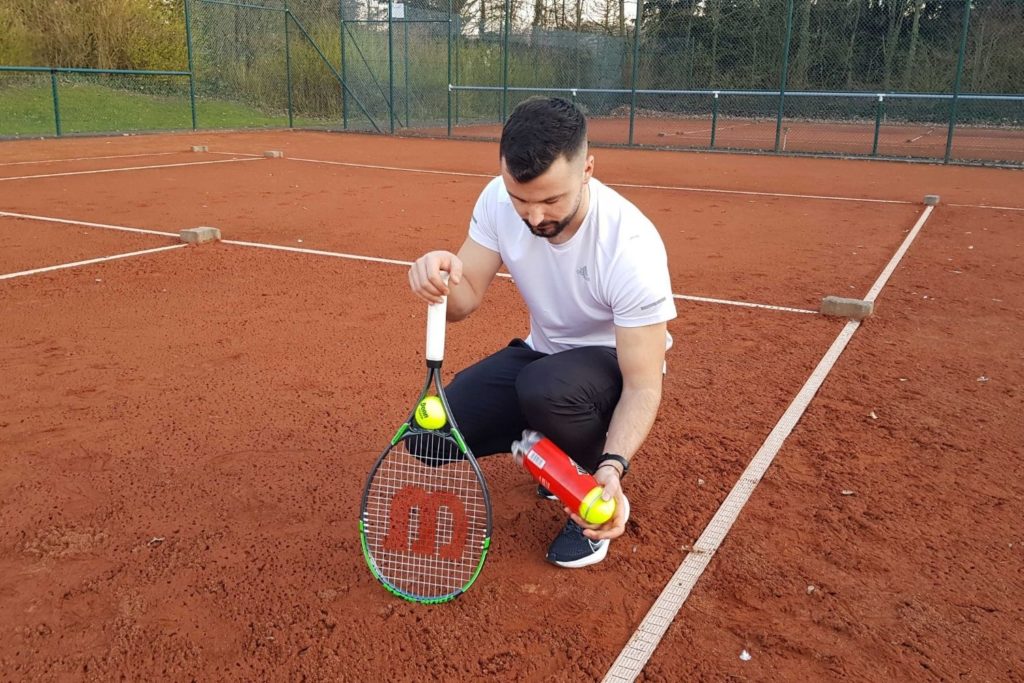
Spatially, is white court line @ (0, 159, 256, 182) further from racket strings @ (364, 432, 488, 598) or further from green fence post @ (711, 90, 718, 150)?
racket strings @ (364, 432, 488, 598)

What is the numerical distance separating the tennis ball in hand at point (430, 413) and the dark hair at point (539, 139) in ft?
2.25

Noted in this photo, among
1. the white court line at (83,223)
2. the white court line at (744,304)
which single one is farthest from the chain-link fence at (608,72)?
the white court line at (744,304)

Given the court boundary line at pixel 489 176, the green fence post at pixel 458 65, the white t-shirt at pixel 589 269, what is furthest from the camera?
the green fence post at pixel 458 65

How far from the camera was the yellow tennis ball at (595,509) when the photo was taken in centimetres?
219

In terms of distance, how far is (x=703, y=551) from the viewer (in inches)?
116

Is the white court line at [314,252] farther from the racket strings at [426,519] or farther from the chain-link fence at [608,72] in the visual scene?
the chain-link fence at [608,72]

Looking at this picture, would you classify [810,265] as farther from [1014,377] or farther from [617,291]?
[617,291]

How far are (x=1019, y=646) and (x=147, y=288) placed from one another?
570 centimetres

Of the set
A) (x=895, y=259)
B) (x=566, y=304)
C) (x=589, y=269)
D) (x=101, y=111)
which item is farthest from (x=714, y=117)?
(x=589, y=269)

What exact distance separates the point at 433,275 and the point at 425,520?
97cm

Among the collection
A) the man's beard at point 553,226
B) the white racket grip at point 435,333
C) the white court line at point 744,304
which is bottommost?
the white court line at point 744,304

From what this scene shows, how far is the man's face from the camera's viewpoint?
8.08 ft

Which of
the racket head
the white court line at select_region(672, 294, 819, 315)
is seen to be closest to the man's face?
the racket head

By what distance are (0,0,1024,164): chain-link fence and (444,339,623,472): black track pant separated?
16.6 metres
